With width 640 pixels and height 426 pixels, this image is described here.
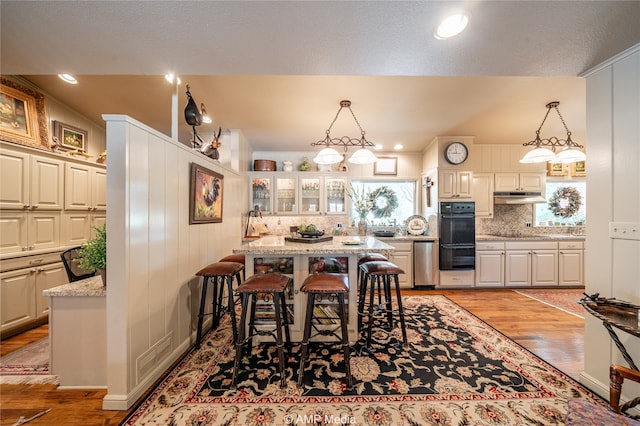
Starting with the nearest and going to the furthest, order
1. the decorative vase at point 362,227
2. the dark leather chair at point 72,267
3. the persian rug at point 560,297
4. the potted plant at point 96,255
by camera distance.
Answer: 1. the potted plant at point 96,255
2. the dark leather chair at point 72,267
3. the persian rug at point 560,297
4. the decorative vase at point 362,227

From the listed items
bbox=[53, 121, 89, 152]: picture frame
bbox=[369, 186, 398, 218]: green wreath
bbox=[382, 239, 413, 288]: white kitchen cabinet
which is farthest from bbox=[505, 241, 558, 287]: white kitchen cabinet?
bbox=[53, 121, 89, 152]: picture frame

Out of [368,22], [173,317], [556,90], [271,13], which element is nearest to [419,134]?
[556,90]

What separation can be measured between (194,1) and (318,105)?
1.80 meters

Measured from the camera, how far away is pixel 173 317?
84.0 inches

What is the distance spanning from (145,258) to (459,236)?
444 centimetres

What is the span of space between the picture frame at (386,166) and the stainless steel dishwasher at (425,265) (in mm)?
1566

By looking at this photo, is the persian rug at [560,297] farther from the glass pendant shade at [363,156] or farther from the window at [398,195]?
the glass pendant shade at [363,156]

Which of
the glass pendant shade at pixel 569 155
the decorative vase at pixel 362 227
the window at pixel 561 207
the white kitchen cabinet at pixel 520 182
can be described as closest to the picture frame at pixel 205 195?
the decorative vase at pixel 362 227

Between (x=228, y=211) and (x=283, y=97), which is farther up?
(x=283, y=97)

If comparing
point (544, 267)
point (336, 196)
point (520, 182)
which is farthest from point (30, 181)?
point (544, 267)

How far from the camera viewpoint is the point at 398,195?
492 centimetres

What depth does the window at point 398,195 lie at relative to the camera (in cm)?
489

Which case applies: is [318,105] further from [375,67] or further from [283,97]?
[375,67]

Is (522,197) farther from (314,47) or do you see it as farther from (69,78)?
(69,78)
